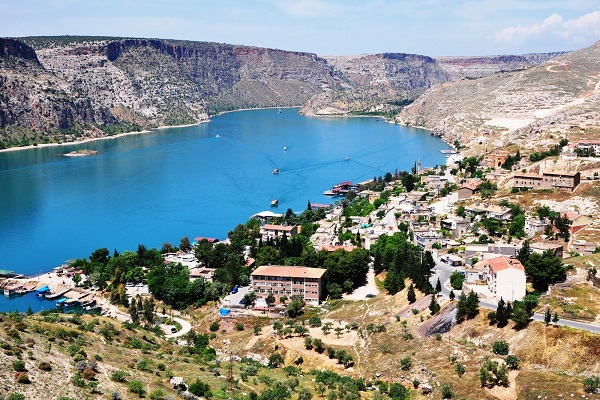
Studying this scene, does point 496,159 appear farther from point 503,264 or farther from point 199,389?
point 199,389

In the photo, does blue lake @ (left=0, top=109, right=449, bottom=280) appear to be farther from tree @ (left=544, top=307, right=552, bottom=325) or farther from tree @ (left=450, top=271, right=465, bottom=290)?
tree @ (left=544, top=307, right=552, bottom=325)

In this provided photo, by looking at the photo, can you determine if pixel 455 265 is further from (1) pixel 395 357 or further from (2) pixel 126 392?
(2) pixel 126 392

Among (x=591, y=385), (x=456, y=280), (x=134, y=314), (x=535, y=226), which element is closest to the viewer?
(x=591, y=385)

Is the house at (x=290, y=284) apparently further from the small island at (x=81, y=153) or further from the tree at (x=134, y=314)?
the small island at (x=81, y=153)

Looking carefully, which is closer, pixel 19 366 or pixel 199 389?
Result: pixel 19 366

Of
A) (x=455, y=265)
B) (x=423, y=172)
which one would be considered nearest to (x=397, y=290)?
(x=455, y=265)

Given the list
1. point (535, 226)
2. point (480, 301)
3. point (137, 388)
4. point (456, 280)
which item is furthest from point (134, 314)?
point (535, 226)

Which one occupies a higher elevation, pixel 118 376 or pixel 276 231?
pixel 118 376
